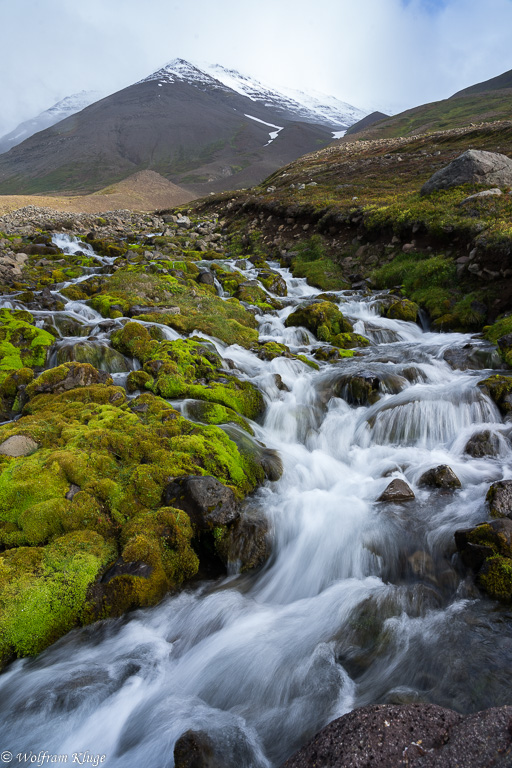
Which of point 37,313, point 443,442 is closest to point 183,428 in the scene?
point 443,442

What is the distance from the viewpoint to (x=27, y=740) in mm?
4156

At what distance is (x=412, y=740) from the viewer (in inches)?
108

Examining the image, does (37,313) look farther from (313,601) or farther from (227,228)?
(227,228)

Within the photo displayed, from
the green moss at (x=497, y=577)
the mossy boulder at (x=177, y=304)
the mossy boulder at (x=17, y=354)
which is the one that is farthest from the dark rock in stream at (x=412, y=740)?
the mossy boulder at (x=177, y=304)

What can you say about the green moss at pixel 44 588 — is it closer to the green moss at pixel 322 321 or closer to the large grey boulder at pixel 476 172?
the green moss at pixel 322 321

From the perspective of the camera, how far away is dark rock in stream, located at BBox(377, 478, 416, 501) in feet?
24.7

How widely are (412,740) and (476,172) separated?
26205 mm

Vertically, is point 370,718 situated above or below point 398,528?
above

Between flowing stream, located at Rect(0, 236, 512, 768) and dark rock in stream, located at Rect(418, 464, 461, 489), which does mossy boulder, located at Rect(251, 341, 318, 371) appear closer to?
flowing stream, located at Rect(0, 236, 512, 768)

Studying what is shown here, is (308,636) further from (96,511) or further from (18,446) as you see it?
(18,446)

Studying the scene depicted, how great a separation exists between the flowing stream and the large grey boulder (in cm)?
1788

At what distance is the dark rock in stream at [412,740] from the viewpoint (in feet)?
8.36

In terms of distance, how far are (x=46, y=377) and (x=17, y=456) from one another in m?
3.20

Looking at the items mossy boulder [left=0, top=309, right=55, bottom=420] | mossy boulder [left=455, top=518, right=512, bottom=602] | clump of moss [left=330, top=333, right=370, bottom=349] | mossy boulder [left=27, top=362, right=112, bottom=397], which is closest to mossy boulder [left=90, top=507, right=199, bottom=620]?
mossy boulder [left=455, top=518, right=512, bottom=602]
